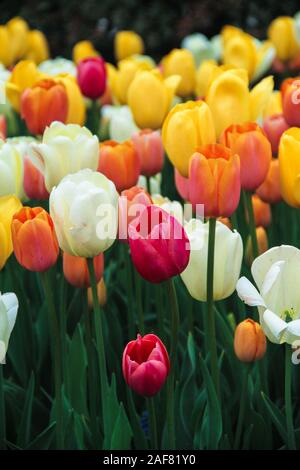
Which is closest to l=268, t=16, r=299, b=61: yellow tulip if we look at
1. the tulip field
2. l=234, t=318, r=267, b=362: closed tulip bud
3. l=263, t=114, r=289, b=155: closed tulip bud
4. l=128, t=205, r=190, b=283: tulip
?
the tulip field

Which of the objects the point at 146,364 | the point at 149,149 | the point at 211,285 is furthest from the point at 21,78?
the point at 146,364

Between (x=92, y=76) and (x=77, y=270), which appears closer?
(x=77, y=270)

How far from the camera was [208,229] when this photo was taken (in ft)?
5.23

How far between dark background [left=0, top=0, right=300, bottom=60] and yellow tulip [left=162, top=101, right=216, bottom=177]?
14.3 feet

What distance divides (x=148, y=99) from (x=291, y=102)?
423mm

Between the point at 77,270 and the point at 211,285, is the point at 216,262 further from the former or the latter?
the point at 77,270

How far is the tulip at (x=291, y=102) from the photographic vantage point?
1883mm

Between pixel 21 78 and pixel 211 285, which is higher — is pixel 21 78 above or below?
above

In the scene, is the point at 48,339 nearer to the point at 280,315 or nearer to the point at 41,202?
the point at 41,202

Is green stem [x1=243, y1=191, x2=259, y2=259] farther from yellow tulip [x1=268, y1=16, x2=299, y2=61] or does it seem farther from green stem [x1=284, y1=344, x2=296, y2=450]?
yellow tulip [x1=268, y1=16, x2=299, y2=61]

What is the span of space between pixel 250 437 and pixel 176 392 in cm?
16

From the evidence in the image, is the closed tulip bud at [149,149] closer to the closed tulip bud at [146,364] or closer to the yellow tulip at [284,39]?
the closed tulip bud at [146,364]

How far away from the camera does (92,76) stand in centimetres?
273
